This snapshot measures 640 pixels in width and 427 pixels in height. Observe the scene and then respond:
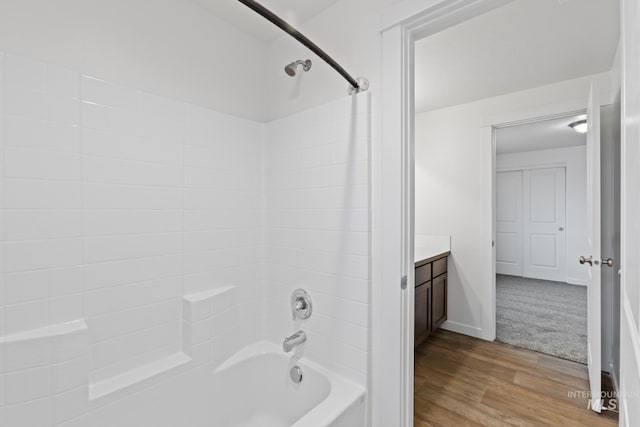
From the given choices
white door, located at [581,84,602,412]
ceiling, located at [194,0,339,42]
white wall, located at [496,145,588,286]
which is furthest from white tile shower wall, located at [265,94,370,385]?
white wall, located at [496,145,588,286]

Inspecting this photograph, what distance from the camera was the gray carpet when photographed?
8.98ft

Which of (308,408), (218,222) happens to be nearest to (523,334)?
(308,408)

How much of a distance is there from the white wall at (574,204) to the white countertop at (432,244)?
3403 mm

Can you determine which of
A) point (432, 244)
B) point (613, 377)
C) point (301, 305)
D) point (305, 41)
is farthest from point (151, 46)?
point (613, 377)

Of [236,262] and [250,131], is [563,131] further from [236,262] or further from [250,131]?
[236,262]

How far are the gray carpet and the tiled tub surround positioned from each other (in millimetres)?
2407

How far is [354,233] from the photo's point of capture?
1433 millimetres

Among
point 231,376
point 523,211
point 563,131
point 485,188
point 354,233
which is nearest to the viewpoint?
point 354,233

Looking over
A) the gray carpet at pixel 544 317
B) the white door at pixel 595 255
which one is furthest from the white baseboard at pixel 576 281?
the white door at pixel 595 255

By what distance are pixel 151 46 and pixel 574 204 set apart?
6.37 m

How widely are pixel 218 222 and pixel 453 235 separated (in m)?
2.59

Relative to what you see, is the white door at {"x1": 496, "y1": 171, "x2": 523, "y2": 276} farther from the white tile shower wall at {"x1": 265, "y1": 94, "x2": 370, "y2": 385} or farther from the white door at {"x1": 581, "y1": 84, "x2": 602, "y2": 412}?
the white tile shower wall at {"x1": 265, "y1": 94, "x2": 370, "y2": 385}

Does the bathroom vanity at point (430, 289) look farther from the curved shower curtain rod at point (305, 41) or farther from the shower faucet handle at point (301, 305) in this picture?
the curved shower curtain rod at point (305, 41)

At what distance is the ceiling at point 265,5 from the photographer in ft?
5.03
